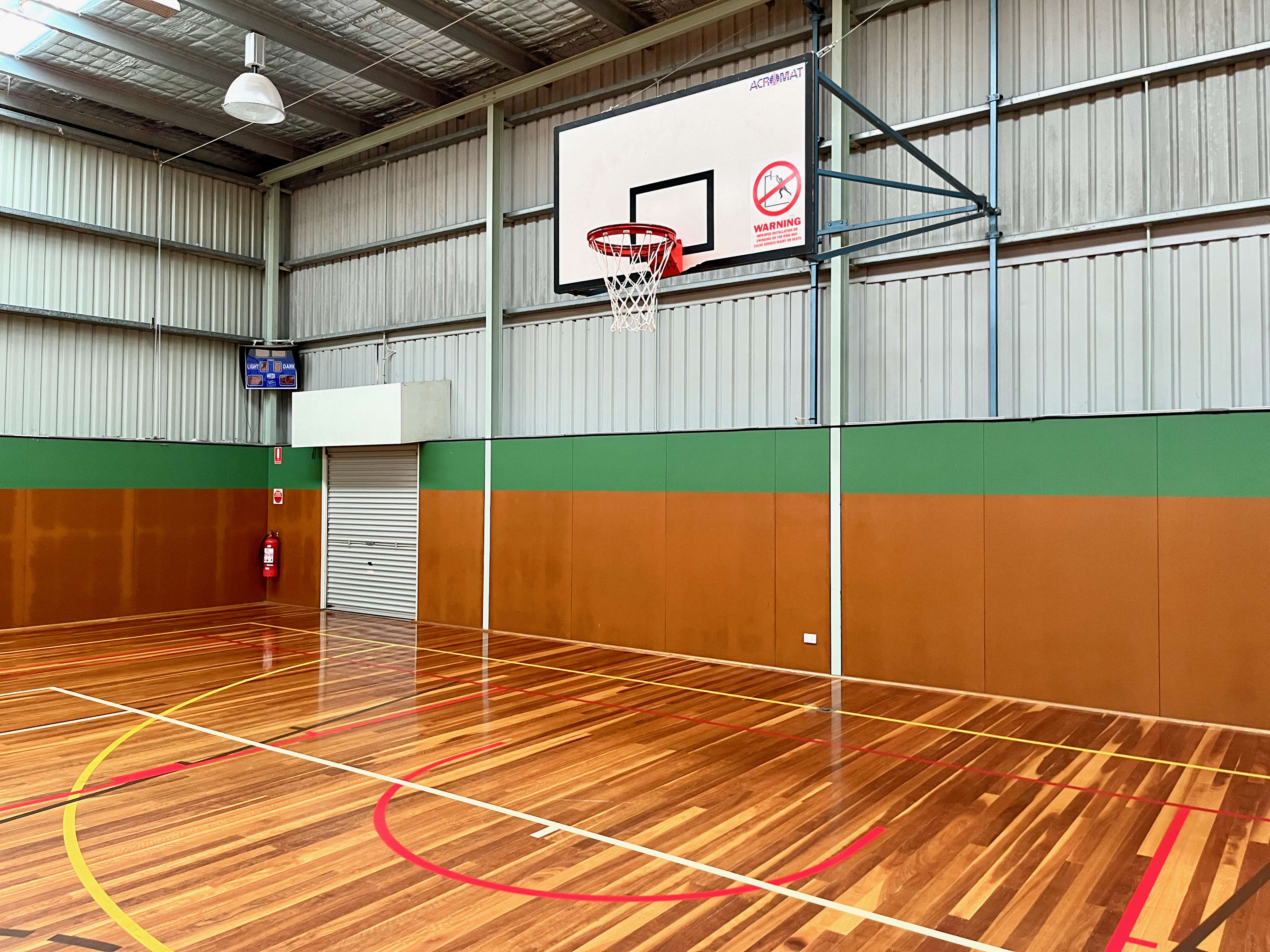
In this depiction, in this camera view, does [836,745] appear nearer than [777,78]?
Yes

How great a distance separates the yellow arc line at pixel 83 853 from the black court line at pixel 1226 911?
12.7 ft

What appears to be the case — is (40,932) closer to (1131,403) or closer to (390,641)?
(390,641)

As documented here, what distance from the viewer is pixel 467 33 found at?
415 inches

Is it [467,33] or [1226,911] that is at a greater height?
[467,33]

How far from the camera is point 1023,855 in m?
4.30

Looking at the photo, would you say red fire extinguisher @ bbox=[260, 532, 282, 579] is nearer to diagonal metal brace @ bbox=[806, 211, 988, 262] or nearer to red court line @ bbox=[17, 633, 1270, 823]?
red court line @ bbox=[17, 633, 1270, 823]

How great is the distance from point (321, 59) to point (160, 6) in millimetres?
2654

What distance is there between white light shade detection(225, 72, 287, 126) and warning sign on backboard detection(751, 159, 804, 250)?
5036mm

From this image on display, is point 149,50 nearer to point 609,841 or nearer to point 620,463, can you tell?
point 620,463

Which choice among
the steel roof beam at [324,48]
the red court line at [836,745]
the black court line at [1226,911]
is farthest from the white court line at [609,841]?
the steel roof beam at [324,48]

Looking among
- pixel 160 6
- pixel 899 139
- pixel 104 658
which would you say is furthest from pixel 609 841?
pixel 160 6

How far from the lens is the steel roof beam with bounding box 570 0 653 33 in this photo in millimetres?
9773

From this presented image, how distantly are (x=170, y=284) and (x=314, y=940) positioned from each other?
12.6 metres

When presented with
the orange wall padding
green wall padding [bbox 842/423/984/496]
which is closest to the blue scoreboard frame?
the orange wall padding
